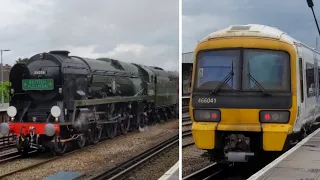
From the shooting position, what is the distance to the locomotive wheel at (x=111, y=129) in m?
2.40

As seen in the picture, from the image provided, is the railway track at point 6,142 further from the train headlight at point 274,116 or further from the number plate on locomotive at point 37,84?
the train headlight at point 274,116

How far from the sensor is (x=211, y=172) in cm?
259

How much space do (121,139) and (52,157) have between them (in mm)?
480

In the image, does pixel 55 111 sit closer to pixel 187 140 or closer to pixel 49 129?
pixel 49 129

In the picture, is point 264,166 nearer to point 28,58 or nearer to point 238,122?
point 238,122

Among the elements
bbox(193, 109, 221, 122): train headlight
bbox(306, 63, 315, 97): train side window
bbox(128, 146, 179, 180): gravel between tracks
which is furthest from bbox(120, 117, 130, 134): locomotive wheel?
bbox(306, 63, 315, 97): train side window

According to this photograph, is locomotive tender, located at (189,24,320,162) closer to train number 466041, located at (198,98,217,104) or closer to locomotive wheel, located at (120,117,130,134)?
train number 466041, located at (198,98,217,104)

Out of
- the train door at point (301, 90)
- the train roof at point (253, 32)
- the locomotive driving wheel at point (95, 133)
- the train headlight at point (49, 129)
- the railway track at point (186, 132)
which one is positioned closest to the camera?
the train headlight at point (49, 129)

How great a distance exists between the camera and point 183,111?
247 centimetres

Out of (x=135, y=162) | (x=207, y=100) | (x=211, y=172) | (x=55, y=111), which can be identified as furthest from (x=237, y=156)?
(x=55, y=111)

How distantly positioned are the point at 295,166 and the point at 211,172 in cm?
54

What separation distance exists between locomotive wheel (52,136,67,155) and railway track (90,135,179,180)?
240mm

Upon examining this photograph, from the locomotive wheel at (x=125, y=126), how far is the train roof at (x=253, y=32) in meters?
0.72

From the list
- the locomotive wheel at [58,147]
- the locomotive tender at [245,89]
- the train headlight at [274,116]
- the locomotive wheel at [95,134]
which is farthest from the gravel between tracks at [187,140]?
the locomotive wheel at [58,147]
